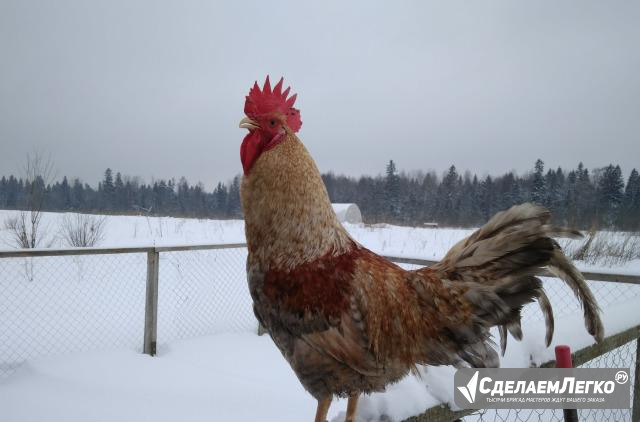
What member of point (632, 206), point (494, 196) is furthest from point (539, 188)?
point (494, 196)

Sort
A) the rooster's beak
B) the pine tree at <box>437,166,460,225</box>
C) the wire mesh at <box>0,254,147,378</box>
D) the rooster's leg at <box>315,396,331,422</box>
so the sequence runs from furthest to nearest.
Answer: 1. the pine tree at <box>437,166,460,225</box>
2. the wire mesh at <box>0,254,147,378</box>
3. the rooster's beak
4. the rooster's leg at <box>315,396,331,422</box>

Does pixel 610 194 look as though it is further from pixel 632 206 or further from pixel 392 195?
pixel 392 195

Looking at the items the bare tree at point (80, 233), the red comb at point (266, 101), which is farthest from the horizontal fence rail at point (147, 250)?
the bare tree at point (80, 233)

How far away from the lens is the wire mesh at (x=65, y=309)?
4.73 m

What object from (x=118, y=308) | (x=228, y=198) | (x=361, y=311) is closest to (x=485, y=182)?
(x=228, y=198)

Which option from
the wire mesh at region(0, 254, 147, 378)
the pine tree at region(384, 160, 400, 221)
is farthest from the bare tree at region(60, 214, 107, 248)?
the pine tree at region(384, 160, 400, 221)

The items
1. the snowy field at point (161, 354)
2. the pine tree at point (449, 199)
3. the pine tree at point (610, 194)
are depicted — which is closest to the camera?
the snowy field at point (161, 354)

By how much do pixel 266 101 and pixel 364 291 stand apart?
111 centimetres

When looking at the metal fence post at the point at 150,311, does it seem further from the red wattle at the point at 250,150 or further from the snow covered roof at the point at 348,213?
the snow covered roof at the point at 348,213

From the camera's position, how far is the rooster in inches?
58.9

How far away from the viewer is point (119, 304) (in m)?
6.26

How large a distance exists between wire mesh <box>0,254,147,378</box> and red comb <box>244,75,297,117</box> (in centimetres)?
411

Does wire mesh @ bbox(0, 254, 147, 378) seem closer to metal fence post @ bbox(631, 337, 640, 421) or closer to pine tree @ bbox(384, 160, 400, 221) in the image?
metal fence post @ bbox(631, 337, 640, 421)

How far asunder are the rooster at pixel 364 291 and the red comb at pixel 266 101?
220mm
